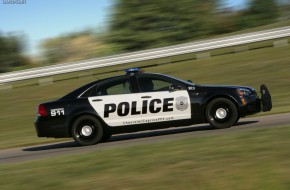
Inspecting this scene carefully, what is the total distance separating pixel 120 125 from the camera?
12.7 metres

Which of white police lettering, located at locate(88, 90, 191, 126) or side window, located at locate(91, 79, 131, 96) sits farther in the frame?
side window, located at locate(91, 79, 131, 96)

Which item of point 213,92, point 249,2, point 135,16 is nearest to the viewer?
point 213,92

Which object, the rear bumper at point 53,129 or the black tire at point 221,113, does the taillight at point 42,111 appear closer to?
the rear bumper at point 53,129

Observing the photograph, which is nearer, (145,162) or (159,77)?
(145,162)

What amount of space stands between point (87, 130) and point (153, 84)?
1.79 meters

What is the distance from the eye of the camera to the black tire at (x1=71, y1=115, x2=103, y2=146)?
12.7m

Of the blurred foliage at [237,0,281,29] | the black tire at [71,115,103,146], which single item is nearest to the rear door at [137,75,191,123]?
the black tire at [71,115,103,146]

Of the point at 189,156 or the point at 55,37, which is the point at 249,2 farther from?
the point at 189,156

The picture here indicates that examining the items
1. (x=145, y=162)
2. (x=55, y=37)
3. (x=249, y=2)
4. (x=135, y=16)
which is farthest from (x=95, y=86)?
(x=55, y=37)

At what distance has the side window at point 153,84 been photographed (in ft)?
41.6

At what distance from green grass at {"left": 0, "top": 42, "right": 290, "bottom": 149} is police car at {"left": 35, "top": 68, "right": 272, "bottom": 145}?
106 inches

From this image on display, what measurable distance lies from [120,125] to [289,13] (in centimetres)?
5830

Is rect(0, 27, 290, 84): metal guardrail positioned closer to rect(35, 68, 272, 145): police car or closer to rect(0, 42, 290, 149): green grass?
rect(0, 42, 290, 149): green grass

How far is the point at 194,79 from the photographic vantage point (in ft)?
74.4
